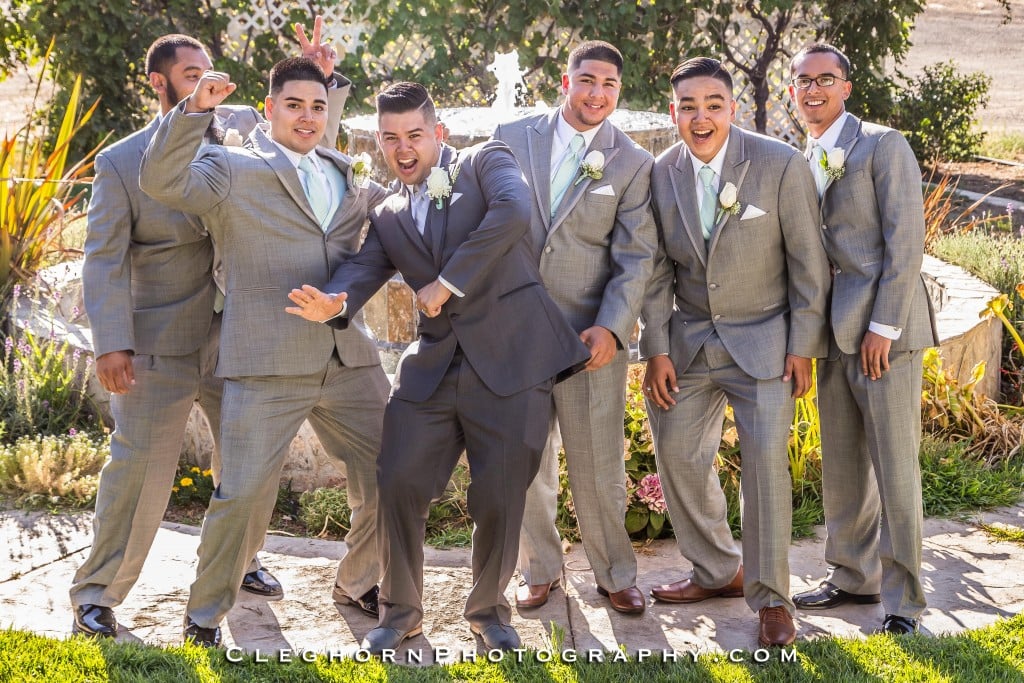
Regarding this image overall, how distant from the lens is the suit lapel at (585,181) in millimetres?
4406

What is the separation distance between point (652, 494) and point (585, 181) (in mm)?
1513

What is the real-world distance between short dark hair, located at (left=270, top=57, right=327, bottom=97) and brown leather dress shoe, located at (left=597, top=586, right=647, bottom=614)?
7.43 feet

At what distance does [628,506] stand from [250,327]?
1978mm

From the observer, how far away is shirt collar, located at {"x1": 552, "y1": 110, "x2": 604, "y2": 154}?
14.7 feet

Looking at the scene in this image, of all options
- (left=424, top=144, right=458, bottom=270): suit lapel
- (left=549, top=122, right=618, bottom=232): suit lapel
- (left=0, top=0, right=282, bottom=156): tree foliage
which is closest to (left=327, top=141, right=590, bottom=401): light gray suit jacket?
(left=424, top=144, right=458, bottom=270): suit lapel

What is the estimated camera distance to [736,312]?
14.5 feet

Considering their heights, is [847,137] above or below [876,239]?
above

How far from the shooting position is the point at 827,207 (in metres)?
4.33

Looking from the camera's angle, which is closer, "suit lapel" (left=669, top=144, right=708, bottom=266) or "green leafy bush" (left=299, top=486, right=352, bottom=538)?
"suit lapel" (left=669, top=144, right=708, bottom=266)

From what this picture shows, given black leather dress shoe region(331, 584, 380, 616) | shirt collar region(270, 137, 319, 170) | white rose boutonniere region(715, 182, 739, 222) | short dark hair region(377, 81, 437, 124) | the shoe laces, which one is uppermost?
short dark hair region(377, 81, 437, 124)

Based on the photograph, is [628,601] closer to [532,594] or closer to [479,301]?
[532,594]

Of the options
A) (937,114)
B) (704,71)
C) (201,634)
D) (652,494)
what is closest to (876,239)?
(704,71)

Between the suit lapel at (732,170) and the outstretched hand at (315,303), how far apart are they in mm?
1417

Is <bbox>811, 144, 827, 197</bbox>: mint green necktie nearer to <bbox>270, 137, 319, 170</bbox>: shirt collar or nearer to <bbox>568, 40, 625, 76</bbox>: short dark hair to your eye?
<bbox>568, 40, 625, 76</bbox>: short dark hair
